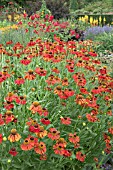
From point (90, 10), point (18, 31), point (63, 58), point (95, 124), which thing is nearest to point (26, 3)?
point (90, 10)

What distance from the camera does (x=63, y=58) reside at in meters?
4.34

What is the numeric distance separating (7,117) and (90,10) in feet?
73.6

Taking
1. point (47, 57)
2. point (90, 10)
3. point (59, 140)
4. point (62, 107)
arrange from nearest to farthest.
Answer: point (59, 140)
point (62, 107)
point (47, 57)
point (90, 10)

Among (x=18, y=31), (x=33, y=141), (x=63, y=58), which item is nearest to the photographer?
(x=33, y=141)

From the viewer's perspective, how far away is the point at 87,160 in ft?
10.2

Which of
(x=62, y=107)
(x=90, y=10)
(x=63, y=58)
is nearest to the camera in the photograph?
(x=62, y=107)

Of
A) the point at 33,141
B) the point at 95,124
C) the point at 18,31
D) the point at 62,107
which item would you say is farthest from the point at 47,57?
the point at 18,31

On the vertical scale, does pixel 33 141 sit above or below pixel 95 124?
above

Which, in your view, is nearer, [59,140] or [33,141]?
[33,141]

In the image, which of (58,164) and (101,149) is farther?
(101,149)

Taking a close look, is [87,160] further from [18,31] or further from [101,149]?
[18,31]

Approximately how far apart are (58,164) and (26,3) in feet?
53.9

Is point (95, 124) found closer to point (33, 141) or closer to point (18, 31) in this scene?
point (33, 141)

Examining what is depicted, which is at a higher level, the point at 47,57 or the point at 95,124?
the point at 47,57
